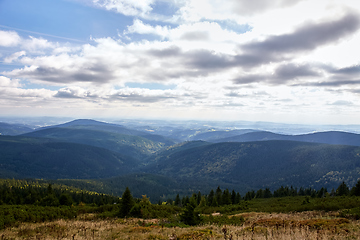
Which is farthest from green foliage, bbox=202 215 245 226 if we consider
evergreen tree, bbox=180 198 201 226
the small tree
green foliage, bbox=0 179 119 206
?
green foliage, bbox=0 179 119 206

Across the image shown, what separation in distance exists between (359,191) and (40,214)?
84.1m

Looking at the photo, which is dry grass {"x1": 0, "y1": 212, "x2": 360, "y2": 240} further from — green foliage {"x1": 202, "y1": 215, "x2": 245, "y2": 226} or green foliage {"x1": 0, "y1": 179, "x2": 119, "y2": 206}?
green foliage {"x1": 0, "y1": 179, "x2": 119, "y2": 206}

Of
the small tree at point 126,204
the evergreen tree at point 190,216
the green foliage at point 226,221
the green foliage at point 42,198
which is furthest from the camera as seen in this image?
the green foliage at point 42,198

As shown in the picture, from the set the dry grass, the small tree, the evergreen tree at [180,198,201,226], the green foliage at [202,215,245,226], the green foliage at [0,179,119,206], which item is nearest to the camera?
the dry grass

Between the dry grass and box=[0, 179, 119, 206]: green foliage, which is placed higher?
the dry grass

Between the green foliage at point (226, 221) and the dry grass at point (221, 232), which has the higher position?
the dry grass at point (221, 232)

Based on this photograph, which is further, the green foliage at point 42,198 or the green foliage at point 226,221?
the green foliage at point 42,198

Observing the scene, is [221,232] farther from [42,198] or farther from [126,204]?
[42,198]

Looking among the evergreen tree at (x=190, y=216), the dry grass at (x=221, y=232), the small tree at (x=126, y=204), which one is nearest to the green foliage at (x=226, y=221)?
the evergreen tree at (x=190, y=216)

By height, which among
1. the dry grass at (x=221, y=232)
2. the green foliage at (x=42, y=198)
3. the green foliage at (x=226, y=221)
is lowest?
the green foliage at (x=42, y=198)

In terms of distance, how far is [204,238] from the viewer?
1314 centimetres

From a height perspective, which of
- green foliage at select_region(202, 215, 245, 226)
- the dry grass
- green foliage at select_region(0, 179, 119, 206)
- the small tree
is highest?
the dry grass

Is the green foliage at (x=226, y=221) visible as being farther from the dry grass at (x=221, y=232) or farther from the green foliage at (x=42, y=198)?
the green foliage at (x=42, y=198)

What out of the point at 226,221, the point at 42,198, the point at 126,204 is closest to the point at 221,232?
the point at 226,221
